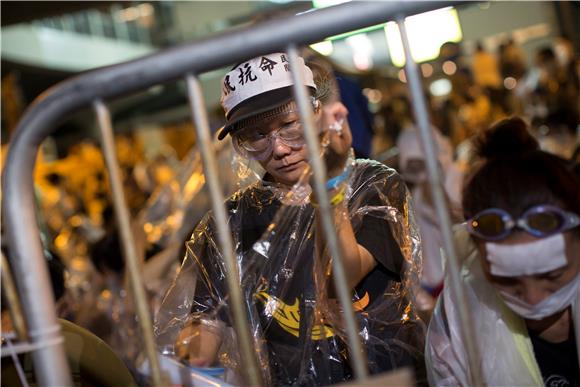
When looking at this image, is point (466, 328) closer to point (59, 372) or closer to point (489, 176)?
point (59, 372)

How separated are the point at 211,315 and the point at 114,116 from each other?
44.8 ft

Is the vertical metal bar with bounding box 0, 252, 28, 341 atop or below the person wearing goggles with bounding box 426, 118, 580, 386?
atop

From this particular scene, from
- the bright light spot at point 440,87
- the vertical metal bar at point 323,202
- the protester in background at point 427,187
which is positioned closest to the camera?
the vertical metal bar at point 323,202

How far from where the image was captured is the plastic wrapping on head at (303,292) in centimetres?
178

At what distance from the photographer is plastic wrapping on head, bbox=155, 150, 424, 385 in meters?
1.78

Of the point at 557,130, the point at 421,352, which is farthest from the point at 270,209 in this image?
the point at 557,130

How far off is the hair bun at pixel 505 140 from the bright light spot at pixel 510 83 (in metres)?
5.83

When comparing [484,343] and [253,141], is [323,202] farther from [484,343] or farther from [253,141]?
[484,343]

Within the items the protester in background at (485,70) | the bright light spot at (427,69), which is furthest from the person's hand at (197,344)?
the protester in background at (485,70)

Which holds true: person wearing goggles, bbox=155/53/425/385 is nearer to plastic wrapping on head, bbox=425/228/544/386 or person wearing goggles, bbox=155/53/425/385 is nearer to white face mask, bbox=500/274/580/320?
plastic wrapping on head, bbox=425/228/544/386

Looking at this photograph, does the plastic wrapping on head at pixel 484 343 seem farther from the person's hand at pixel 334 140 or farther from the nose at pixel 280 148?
the nose at pixel 280 148

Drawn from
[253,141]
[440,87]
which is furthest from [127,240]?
[440,87]

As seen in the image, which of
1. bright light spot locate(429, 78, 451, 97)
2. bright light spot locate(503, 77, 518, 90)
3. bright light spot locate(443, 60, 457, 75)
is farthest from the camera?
bright light spot locate(429, 78, 451, 97)

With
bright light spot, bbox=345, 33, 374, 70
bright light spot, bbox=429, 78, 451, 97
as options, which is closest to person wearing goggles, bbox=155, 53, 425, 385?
bright light spot, bbox=429, 78, 451, 97
